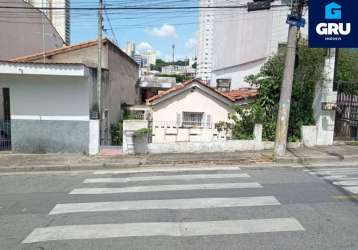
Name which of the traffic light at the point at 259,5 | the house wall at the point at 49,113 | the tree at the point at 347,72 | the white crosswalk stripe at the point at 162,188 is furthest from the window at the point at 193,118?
the white crosswalk stripe at the point at 162,188

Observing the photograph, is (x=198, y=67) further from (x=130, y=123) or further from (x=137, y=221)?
(x=137, y=221)

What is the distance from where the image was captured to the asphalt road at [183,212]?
5355mm

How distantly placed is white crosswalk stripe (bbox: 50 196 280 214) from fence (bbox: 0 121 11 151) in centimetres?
830

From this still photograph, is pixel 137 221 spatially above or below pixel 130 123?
below

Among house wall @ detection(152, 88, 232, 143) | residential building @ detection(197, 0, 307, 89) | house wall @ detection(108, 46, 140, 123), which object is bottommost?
house wall @ detection(152, 88, 232, 143)

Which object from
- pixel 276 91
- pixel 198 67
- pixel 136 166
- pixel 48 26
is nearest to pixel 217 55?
pixel 198 67

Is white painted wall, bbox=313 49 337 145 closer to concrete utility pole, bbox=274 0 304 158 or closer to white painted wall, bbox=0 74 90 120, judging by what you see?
concrete utility pole, bbox=274 0 304 158

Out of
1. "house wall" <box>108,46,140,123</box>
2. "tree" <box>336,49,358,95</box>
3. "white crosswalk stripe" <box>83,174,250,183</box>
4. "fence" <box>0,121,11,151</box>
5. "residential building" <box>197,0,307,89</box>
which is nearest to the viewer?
"white crosswalk stripe" <box>83,174,250,183</box>

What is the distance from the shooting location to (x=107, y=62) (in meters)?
19.6

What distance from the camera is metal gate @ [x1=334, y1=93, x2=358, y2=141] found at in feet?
50.2

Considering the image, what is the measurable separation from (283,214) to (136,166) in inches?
250

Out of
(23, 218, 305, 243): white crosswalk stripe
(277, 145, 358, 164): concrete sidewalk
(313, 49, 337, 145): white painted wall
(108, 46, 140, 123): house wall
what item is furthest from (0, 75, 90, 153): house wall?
(313, 49, 337, 145): white painted wall

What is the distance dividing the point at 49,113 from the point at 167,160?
4775 millimetres

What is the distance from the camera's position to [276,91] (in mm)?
15320
